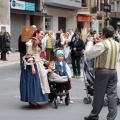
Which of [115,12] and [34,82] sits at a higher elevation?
[115,12]

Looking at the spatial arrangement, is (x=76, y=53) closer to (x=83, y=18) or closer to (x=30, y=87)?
(x=30, y=87)

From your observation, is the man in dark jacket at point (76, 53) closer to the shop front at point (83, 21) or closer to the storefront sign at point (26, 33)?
the storefront sign at point (26, 33)

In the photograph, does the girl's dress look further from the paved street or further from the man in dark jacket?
the man in dark jacket

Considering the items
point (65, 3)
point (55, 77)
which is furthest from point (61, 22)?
point (55, 77)

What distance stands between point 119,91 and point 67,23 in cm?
3347

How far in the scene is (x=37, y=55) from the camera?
380 inches

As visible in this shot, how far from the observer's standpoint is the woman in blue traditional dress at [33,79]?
9477mm

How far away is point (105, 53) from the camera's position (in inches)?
301

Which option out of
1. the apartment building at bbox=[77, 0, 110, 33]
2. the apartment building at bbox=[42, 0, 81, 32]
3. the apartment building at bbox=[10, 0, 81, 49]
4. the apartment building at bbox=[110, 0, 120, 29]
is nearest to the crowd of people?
the apartment building at bbox=[10, 0, 81, 49]

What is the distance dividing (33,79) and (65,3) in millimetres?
32670

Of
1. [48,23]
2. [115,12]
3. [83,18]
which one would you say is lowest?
[48,23]

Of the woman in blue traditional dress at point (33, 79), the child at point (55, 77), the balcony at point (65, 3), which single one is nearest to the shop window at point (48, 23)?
the balcony at point (65, 3)

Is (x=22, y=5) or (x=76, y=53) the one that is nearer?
(x=76, y=53)

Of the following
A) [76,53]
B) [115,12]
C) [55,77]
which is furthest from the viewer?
[115,12]
